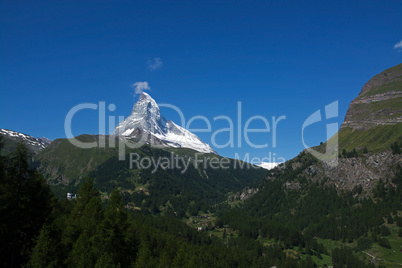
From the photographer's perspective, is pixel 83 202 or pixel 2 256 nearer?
pixel 2 256

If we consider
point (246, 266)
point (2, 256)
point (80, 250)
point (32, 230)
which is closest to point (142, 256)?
point (80, 250)

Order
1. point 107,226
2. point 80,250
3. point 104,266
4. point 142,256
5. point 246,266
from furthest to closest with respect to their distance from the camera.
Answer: point 246,266, point 142,256, point 107,226, point 80,250, point 104,266

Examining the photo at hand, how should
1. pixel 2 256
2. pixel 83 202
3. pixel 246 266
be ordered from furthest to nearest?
pixel 246 266 → pixel 83 202 → pixel 2 256

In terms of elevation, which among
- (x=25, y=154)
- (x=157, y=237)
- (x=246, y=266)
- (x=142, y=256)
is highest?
(x=25, y=154)

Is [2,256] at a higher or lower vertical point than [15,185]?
lower

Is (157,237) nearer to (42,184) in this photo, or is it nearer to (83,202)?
(83,202)

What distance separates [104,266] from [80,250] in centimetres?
728

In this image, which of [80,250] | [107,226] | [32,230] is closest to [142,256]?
[107,226]

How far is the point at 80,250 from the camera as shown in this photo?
59.1 metres

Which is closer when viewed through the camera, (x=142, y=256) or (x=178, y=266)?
(x=142, y=256)

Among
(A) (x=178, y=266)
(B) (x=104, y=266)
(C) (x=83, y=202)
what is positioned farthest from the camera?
(A) (x=178, y=266)

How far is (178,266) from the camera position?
95.1 m

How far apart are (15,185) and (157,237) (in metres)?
117

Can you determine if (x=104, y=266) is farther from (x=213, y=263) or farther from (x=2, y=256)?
(x=213, y=263)
